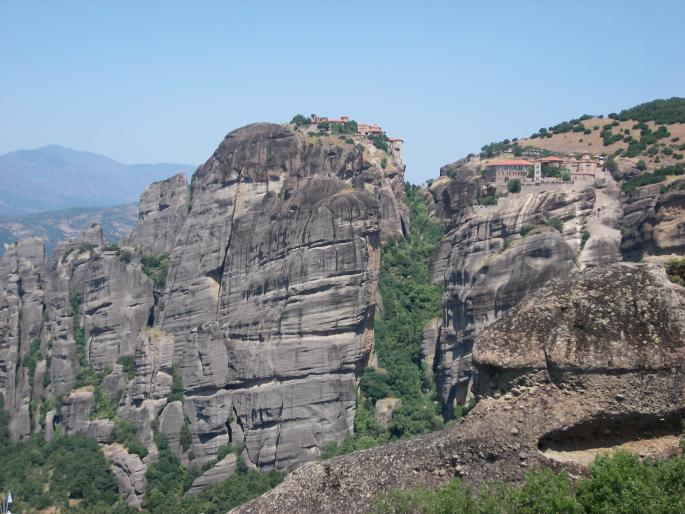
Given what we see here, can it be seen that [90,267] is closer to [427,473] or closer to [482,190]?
[482,190]

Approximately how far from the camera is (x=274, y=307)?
53844 millimetres

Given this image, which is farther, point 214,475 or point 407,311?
point 407,311

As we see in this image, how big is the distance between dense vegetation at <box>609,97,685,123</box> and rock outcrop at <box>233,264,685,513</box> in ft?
184

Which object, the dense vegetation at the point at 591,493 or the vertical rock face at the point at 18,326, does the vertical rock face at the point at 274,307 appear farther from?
the dense vegetation at the point at 591,493

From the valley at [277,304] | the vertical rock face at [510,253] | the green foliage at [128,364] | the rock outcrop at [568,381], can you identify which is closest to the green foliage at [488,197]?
the valley at [277,304]

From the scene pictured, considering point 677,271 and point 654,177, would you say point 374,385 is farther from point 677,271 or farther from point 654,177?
point 677,271

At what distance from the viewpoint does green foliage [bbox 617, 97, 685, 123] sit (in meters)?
72.6

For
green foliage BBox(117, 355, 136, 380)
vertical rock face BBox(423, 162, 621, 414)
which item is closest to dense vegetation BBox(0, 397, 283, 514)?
green foliage BBox(117, 355, 136, 380)

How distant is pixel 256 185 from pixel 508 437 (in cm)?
4371

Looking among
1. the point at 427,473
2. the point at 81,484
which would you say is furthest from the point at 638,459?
the point at 81,484

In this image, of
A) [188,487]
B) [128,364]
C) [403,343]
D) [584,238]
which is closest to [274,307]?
[403,343]

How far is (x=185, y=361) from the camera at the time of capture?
56.4 m

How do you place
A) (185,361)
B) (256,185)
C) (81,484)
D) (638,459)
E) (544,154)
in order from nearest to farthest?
1. (638,459)
2. (81,484)
3. (185,361)
4. (256,185)
5. (544,154)

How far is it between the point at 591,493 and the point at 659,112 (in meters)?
67.6
